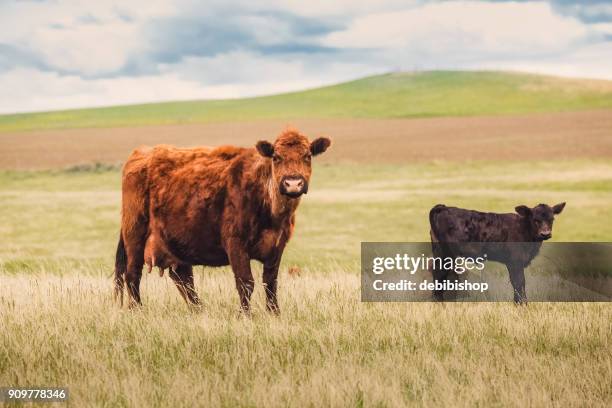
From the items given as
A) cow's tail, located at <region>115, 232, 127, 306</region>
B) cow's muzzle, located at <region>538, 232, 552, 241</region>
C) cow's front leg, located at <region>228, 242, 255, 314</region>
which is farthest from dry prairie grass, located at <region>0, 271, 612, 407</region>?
cow's muzzle, located at <region>538, 232, 552, 241</region>

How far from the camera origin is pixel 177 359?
7066 mm

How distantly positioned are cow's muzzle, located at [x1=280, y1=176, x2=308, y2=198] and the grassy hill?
276 ft

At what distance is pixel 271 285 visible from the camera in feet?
28.5

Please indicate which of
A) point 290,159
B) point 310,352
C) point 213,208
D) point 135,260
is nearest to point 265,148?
point 290,159

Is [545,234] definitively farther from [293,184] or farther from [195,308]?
[195,308]

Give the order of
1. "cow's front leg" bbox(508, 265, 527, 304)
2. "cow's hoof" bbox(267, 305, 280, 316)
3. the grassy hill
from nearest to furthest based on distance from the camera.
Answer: "cow's hoof" bbox(267, 305, 280, 316)
"cow's front leg" bbox(508, 265, 527, 304)
the grassy hill

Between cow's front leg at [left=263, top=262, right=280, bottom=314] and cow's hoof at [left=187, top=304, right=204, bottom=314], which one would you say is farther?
cow's hoof at [left=187, top=304, right=204, bottom=314]

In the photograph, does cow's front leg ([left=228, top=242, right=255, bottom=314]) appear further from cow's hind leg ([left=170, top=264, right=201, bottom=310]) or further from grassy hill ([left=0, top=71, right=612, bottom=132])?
grassy hill ([left=0, top=71, right=612, bottom=132])

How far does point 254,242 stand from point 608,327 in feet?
11.9

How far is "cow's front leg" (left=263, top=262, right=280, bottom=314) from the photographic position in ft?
28.3

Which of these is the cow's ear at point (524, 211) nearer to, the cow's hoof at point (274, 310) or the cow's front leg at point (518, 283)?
the cow's front leg at point (518, 283)

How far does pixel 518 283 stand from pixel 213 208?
4.06 meters

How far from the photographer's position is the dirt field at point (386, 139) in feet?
170

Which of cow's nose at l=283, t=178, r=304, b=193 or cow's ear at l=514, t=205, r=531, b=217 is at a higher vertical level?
cow's nose at l=283, t=178, r=304, b=193
